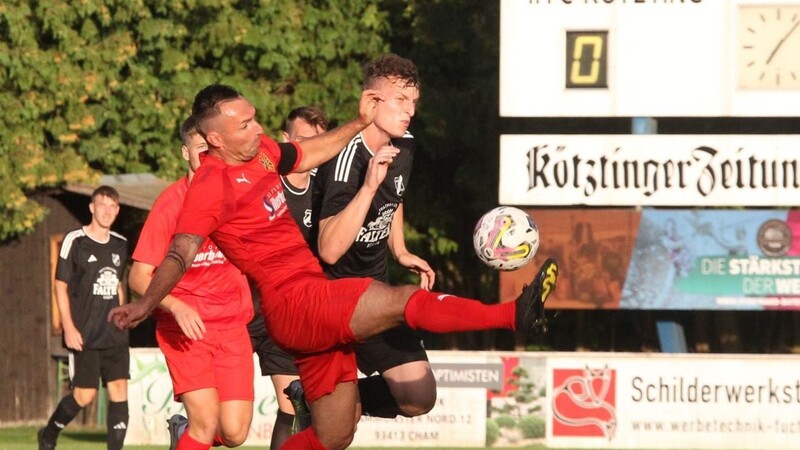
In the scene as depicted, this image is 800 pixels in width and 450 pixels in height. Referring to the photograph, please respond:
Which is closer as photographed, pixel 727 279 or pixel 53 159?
pixel 727 279

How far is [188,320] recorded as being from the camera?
739cm

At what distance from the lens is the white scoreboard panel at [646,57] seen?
1424 centimetres

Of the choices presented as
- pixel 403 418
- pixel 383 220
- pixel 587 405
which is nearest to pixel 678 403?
pixel 587 405

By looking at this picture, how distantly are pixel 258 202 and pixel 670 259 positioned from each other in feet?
27.8

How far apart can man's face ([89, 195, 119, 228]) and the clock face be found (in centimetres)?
632

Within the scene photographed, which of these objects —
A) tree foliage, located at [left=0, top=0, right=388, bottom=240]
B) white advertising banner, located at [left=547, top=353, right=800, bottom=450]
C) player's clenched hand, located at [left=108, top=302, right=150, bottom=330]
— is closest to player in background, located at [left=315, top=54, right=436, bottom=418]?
player's clenched hand, located at [left=108, top=302, right=150, bottom=330]

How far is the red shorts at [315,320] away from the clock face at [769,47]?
860 centimetres

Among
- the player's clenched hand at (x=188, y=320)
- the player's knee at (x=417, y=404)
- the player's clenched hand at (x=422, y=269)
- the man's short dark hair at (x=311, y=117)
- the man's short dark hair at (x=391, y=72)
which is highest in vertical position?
the man's short dark hair at (x=391, y=72)

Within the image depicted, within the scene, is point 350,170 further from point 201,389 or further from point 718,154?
point 718,154

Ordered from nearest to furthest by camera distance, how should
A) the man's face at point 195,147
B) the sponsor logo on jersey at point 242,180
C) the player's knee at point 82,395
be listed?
the sponsor logo on jersey at point 242,180 → the man's face at point 195,147 → the player's knee at point 82,395

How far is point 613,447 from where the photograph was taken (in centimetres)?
1378

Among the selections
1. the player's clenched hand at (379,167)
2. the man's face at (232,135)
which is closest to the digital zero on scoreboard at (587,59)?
the player's clenched hand at (379,167)

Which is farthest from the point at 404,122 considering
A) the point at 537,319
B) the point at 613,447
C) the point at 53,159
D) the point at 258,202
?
the point at 53,159

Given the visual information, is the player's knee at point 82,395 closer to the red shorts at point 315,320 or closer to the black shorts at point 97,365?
the black shorts at point 97,365
